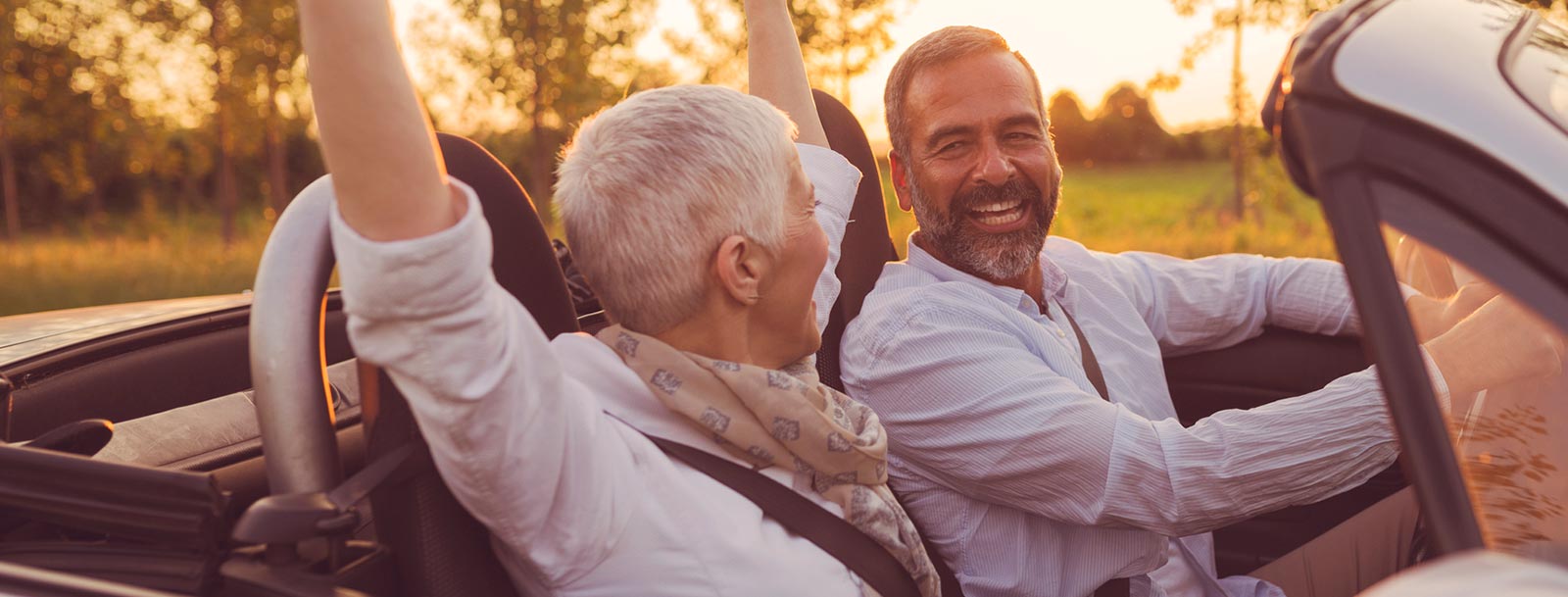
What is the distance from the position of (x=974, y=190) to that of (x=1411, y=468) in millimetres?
1539

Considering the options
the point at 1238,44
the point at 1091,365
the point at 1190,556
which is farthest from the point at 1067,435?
the point at 1238,44

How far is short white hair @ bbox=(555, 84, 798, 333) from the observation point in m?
1.48

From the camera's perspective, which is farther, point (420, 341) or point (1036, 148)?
point (1036, 148)

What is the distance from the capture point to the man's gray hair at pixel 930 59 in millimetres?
2373

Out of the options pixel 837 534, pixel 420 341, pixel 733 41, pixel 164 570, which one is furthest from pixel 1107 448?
pixel 733 41

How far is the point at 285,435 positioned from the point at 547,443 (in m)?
0.34

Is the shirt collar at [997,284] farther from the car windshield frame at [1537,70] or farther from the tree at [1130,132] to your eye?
the tree at [1130,132]

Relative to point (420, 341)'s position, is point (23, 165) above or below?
below

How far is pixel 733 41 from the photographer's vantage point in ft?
49.9

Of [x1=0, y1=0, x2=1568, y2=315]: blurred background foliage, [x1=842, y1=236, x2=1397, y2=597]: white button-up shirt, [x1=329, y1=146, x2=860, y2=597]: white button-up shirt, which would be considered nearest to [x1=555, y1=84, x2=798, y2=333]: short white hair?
[x1=329, y1=146, x2=860, y2=597]: white button-up shirt

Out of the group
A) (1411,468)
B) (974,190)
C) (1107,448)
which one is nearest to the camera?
(1411,468)

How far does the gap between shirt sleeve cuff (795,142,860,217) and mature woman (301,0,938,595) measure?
1.89 feet

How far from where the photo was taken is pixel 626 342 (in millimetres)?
1562

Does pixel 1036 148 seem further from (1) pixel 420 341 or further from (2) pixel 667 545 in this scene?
(1) pixel 420 341
